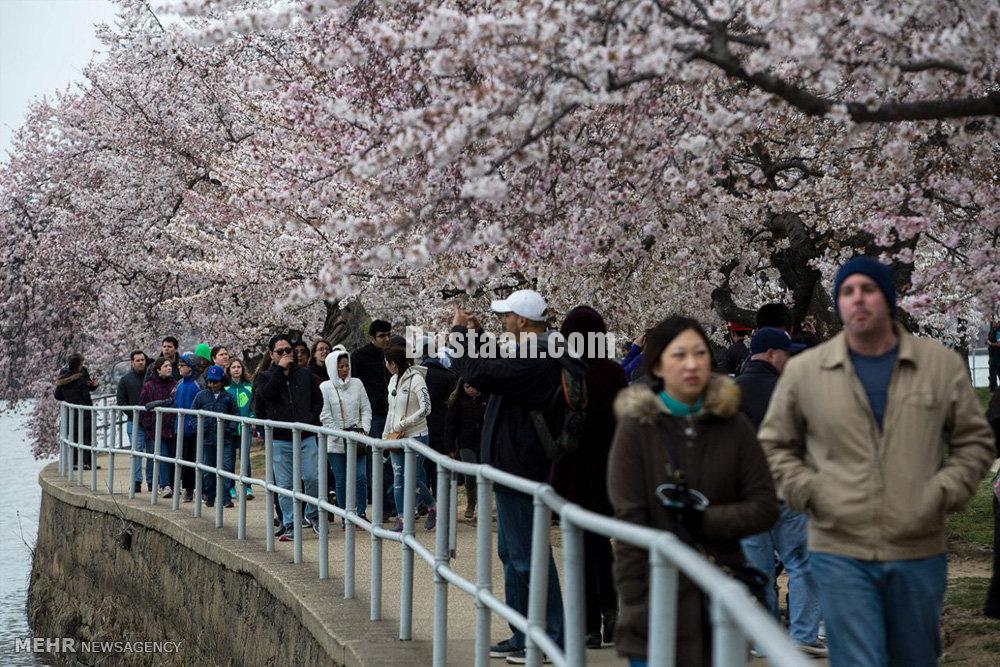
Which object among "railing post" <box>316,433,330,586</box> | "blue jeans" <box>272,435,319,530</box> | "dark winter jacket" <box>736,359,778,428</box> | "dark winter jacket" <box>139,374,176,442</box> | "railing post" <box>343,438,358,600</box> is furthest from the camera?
"dark winter jacket" <box>139,374,176,442</box>

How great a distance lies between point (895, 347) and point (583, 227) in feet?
13.6

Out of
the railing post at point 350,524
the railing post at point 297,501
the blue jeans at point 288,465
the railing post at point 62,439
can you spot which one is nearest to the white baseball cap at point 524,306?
the railing post at point 350,524

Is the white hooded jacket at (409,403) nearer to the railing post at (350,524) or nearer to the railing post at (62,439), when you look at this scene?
the railing post at (350,524)

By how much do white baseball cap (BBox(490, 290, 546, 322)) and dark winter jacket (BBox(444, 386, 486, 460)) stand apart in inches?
223

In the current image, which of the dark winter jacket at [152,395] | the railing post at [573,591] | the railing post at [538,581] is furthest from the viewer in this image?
the dark winter jacket at [152,395]

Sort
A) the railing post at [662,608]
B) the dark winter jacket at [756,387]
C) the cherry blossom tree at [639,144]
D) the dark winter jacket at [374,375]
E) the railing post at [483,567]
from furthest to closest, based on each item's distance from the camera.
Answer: the dark winter jacket at [374,375] < the dark winter jacket at [756,387] < the cherry blossom tree at [639,144] < the railing post at [483,567] < the railing post at [662,608]

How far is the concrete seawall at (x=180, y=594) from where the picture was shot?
8.32 meters

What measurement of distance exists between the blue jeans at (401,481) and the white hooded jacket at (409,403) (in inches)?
8.0

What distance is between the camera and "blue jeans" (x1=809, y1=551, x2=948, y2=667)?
4500mm

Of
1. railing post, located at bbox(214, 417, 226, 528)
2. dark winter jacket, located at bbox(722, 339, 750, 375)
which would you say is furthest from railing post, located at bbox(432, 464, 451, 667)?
railing post, located at bbox(214, 417, 226, 528)

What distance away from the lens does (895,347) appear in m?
4.59

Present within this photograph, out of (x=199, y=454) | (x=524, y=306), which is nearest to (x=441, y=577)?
(x=524, y=306)

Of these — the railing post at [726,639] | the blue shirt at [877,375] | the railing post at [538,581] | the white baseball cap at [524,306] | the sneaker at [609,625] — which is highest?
the white baseball cap at [524,306]

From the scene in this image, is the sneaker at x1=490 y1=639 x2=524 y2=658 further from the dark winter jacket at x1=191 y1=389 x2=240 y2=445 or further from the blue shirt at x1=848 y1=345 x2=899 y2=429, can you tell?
the dark winter jacket at x1=191 y1=389 x2=240 y2=445
